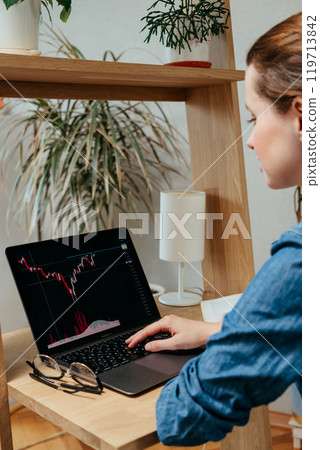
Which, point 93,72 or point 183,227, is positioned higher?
point 93,72

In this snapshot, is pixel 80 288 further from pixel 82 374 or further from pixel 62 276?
pixel 82 374

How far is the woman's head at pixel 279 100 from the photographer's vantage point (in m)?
0.75

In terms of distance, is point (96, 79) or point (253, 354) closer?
point (253, 354)

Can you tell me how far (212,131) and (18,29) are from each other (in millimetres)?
635

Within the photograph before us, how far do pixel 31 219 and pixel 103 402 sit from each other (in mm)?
1529

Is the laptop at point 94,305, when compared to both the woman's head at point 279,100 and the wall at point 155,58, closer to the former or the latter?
the woman's head at point 279,100

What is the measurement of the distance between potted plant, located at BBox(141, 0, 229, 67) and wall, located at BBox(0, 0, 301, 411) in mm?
709

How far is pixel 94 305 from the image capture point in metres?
1.24

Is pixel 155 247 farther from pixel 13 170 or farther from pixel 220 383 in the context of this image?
pixel 220 383

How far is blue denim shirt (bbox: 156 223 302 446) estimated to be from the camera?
26.3 inches

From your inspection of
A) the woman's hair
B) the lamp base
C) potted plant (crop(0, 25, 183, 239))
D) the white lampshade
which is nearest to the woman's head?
the woman's hair

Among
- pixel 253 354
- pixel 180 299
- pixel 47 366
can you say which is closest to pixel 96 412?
pixel 47 366

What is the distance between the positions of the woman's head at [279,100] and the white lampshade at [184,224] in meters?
0.68

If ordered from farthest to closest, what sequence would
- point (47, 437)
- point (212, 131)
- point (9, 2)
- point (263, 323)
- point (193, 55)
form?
point (47, 437), point (212, 131), point (193, 55), point (9, 2), point (263, 323)
